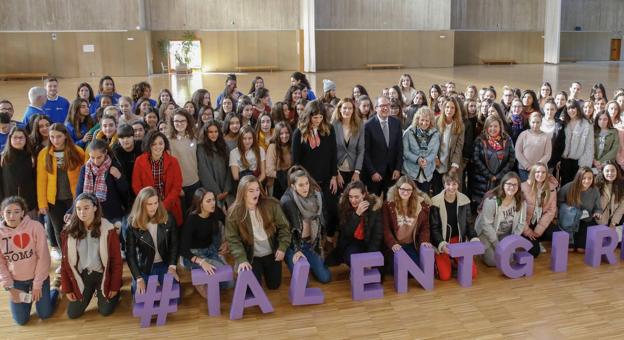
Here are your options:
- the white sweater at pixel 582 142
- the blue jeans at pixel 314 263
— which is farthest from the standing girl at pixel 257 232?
the white sweater at pixel 582 142

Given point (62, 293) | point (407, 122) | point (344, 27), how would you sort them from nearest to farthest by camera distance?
point (62, 293)
point (407, 122)
point (344, 27)

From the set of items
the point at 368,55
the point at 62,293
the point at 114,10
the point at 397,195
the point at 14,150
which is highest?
the point at 114,10

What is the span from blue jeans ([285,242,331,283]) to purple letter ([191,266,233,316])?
79 cm

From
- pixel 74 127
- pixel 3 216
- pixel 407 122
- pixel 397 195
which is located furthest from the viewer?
pixel 407 122

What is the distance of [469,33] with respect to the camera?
29297 mm

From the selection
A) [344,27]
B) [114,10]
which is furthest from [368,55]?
[114,10]

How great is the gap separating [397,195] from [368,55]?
22843 millimetres

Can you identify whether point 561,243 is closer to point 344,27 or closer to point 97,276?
point 97,276

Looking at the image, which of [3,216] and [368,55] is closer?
[3,216]

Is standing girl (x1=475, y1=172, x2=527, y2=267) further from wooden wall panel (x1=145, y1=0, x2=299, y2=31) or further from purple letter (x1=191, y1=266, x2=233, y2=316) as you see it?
wooden wall panel (x1=145, y1=0, x2=299, y2=31)

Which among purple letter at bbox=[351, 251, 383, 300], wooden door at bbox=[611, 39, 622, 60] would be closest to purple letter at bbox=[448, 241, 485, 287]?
purple letter at bbox=[351, 251, 383, 300]

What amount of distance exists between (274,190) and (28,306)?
288cm

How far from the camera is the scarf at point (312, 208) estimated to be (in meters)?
5.34

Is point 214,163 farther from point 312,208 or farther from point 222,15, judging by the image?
point 222,15
